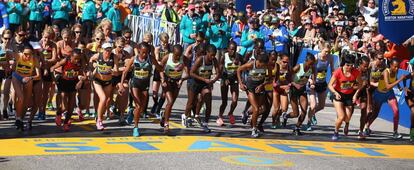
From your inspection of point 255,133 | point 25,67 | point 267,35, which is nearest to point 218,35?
point 267,35

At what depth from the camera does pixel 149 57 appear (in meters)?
17.8

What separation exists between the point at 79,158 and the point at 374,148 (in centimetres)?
539

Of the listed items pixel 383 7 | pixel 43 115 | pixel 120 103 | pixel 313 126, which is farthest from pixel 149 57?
pixel 383 7

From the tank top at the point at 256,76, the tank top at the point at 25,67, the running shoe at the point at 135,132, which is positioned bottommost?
the running shoe at the point at 135,132

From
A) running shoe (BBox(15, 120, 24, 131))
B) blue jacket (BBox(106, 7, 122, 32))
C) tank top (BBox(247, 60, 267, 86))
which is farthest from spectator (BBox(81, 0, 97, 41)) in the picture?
tank top (BBox(247, 60, 267, 86))

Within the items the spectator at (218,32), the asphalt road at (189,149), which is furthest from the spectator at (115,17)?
the asphalt road at (189,149)

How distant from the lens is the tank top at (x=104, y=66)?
59.2 feet

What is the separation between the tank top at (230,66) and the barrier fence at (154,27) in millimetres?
8793

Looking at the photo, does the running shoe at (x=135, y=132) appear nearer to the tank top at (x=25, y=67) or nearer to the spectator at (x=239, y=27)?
the tank top at (x=25, y=67)

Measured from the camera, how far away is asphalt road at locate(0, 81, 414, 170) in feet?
48.5

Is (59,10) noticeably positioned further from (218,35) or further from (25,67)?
(25,67)

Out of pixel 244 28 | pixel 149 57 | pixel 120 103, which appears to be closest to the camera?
pixel 149 57

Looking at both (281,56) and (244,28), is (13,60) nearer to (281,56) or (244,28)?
(281,56)

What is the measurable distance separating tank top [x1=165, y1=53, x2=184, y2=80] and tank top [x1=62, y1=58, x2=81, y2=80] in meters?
1.56
